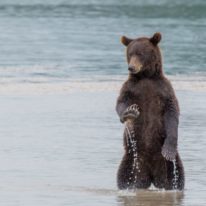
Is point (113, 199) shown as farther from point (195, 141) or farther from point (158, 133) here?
point (195, 141)

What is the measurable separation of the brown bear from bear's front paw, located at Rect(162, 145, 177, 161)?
0.15 meters

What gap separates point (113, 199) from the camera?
8.57 metres

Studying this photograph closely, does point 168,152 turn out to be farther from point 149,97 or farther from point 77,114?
point 77,114

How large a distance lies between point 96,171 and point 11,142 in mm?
1642

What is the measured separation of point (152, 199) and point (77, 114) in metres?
4.56

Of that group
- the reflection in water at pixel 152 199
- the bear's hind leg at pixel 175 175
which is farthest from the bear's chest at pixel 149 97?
the reflection in water at pixel 152 199

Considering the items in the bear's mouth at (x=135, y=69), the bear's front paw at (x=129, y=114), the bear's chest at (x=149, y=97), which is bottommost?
the bear's front paw at (x=129, y=114)

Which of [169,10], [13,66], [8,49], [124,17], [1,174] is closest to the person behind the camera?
[1,174]

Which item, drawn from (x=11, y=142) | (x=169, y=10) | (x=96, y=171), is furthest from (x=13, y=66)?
→ (x=169, y=10)

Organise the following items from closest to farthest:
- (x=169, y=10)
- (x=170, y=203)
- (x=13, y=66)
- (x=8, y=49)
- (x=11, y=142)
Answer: (x=170, y=203)
(x=11, y=142)
(x=13, y=66)
(x=8, y=49)
(x=169, y=10)

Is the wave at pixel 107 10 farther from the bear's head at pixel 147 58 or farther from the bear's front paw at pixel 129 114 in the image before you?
the bear's front paw at pixel 129 114

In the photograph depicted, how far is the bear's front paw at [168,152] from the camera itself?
8.71 m

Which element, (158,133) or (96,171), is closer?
(158,133)

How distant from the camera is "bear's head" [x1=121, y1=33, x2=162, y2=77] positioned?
8.88 metres
